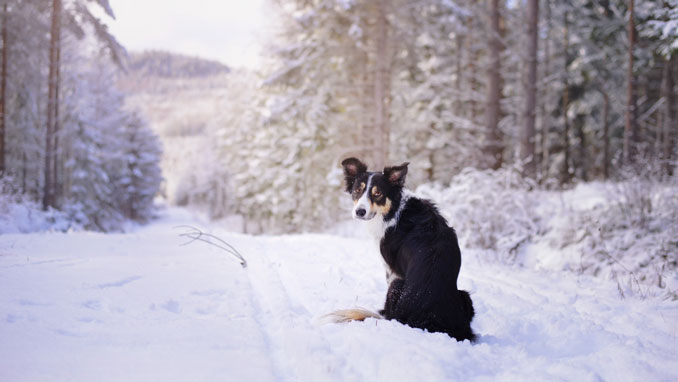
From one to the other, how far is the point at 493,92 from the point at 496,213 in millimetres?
5373

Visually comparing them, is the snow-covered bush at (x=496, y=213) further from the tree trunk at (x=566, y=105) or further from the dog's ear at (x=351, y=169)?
the tree trunk at (x=566, y=105)

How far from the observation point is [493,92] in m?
12.6

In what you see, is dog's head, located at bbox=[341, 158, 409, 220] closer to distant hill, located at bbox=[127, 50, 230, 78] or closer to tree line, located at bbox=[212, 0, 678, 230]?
tree line, located at bbox=[212, 0, 678, 230]

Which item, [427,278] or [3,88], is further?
[3,88]

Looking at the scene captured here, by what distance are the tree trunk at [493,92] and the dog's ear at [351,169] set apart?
28.2ft

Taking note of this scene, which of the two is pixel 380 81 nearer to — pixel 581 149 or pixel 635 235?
pixel 635 235

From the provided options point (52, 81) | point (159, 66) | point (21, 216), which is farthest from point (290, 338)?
point (52, 81)

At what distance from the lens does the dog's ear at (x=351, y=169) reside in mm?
4941

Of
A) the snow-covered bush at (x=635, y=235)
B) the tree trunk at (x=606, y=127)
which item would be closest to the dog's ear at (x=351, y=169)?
the snow-covered bush at (x=635, y=235)

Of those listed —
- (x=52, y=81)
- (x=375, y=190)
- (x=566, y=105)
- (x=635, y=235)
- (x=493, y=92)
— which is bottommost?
(x=635, y=235)

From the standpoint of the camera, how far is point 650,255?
6.81 m

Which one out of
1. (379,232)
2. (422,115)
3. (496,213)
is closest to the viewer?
(379,232)

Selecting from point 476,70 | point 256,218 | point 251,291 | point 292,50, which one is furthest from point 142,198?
point 251,291

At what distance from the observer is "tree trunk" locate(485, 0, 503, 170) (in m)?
12.3
